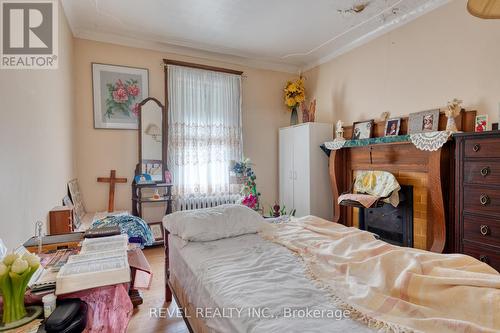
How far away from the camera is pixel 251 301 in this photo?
1.05 m

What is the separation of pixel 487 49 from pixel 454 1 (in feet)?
2.02

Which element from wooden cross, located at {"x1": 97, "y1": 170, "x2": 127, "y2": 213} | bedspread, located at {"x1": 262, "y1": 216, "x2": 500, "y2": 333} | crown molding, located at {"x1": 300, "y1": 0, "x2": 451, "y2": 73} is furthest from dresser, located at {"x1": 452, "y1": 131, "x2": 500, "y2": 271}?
wooden cross, located at {"x1": 97, "y1": 170, "x2": 127, "y2": 213}

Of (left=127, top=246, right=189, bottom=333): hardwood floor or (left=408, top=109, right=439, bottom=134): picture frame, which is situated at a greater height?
(left=408, top=109, right=439, bottom=134): picture frame

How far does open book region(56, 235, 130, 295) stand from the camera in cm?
92

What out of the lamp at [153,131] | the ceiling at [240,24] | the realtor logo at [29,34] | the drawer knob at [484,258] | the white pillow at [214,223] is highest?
the ceiling at [240,24]

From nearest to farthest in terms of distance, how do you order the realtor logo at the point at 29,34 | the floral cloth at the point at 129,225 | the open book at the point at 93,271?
the open book at the point at 93,271
the realtor logo at the point at 29,34
the floral cloth at the point at 129,225

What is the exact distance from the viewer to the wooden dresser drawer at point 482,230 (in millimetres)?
2016

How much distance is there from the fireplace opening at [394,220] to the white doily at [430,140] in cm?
57

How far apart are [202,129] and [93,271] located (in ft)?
10.5

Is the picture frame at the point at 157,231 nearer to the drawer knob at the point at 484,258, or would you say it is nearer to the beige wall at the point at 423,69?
the beige wall at the point at 423,69

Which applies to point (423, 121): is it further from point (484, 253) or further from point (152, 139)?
point (152, 139)

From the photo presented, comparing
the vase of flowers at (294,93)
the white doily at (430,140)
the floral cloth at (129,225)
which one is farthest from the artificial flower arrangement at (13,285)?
the vase of flowers at (294,93)

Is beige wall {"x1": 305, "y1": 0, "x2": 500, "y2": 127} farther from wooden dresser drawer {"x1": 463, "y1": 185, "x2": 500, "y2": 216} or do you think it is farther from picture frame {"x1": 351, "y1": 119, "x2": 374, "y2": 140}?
wooden dresser drawer {"x1": 463, "y1": 185, "x2": 500, "y2": 216}

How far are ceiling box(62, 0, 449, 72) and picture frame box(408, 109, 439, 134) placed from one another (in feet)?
3.55
